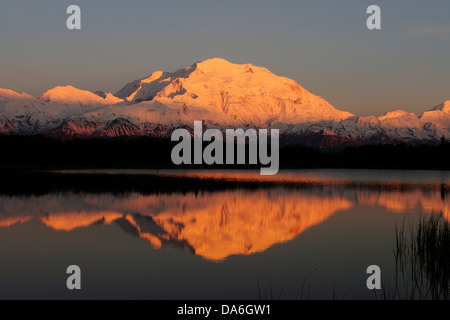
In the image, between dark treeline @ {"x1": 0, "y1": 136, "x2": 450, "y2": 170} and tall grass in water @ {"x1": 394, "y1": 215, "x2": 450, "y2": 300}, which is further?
dark treeline @ {"x1": 0, "y1": 136, "x2": 450, "y2": 170}

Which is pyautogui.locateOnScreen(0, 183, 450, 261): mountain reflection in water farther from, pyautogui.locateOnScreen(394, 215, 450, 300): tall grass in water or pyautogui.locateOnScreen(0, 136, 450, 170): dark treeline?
pyautogui.locateOnScreen(0, 136, 450, 170): dark treeline

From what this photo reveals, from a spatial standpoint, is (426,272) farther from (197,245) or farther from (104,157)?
(104,157)

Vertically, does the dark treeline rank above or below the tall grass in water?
above

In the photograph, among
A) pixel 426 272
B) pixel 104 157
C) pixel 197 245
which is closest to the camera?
pixel 426 272


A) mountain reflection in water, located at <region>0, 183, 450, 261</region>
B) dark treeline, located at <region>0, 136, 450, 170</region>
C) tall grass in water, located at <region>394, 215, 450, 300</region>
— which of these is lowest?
tall grass in water, located at <region>394, 215, 450, 300</region>

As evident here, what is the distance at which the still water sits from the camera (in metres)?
21.2

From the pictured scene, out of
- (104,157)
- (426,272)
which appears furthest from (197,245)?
(104,157)

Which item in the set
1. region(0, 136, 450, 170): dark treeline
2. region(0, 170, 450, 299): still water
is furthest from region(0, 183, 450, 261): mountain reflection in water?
region(0, 136, 450, 170): dark treeline

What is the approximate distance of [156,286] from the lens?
2138 cm

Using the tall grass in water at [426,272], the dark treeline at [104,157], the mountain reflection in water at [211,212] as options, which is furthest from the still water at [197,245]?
the dark treeline at [104,157]

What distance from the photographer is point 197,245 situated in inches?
1218

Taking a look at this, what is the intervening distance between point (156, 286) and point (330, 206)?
3247 centimetres
